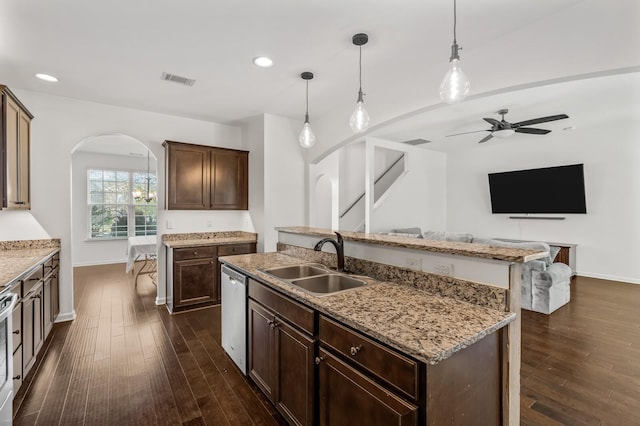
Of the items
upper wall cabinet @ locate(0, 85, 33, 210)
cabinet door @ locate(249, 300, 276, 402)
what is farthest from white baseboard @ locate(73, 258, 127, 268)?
cabinet door @ locate(249, 300, 276, 402)

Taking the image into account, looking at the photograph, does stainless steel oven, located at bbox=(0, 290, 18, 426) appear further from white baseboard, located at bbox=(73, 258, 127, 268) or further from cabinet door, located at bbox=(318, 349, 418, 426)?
white baseboard, located at bbox=(73, 258, 127, 268)

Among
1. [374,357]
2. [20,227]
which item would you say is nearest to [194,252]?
[20,227]

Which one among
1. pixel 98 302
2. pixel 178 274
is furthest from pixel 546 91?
pixel 98 302

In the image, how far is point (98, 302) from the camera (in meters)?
4.40

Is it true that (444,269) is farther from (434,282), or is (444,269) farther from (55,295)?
(55,295)

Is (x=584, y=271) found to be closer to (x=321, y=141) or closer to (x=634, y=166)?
(x=634, y=166)

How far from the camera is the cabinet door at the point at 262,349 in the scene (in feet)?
6.71

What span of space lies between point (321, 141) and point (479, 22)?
8.48 feet

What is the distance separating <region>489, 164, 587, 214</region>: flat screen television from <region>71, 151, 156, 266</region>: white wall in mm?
9190

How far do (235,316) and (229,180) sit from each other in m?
2.60

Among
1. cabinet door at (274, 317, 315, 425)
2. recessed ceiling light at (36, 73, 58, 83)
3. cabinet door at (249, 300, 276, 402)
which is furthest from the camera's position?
recessed ceiling light at (36, 73, 58, 83)

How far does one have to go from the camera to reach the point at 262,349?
218cm

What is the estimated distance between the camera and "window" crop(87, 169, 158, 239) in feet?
23.5

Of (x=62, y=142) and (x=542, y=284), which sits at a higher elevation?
(x=62, y=142)
